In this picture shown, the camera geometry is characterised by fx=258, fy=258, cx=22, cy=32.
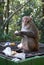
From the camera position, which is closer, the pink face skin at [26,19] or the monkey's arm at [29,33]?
the monkey's arm at [29,33]

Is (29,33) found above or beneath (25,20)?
beneath

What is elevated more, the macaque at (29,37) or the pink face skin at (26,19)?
the pink face skin at (26,19)

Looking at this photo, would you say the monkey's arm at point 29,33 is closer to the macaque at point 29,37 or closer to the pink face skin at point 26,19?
the macaque at point 29,37

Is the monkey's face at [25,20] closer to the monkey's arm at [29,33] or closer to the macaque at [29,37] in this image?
the macaque at [29,37]

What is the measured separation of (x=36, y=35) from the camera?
3809mm

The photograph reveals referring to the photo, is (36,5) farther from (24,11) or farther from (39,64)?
(39,64)

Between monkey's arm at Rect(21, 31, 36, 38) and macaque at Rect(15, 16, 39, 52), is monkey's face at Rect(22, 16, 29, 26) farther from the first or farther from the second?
monkey's arm at Rect(21, 31, 36, 38)

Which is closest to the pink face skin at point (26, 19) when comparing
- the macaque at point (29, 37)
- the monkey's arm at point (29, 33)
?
the macaque at point (29, 37)

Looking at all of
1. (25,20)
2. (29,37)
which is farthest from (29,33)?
(25,20)

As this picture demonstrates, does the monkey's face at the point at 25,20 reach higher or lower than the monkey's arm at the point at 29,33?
higher

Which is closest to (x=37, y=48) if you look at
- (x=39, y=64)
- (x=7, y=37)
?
(x=39, y=64)

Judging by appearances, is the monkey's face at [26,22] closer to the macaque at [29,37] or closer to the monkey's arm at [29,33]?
the macaque at [29,37]

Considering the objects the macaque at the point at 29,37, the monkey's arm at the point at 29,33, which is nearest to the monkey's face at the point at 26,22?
the macaque at the point at 29,37

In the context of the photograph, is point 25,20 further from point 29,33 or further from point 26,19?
point 29,33
